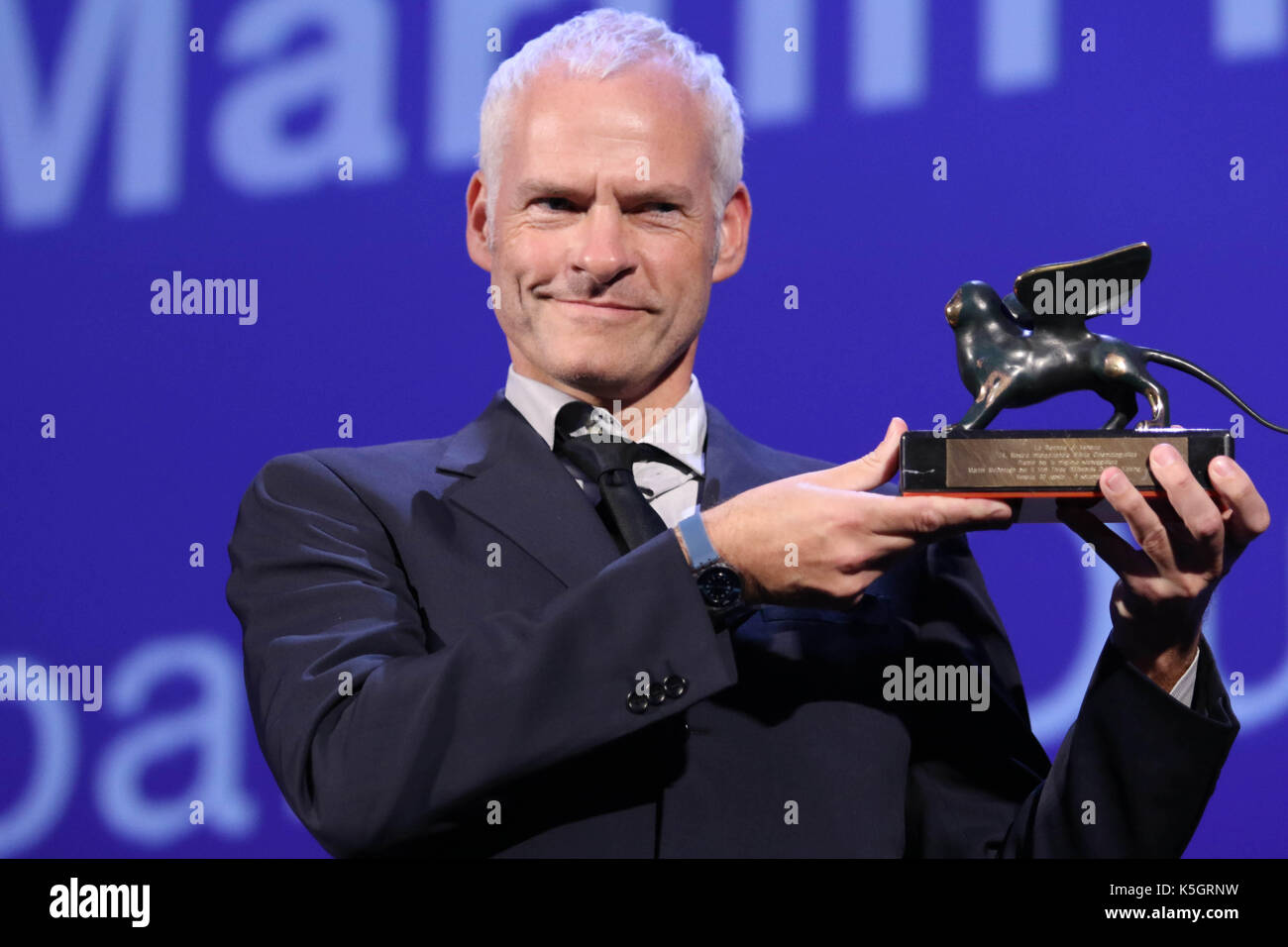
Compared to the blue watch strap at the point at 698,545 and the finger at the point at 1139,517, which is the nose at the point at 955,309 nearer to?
the finger at the point at 1139,517

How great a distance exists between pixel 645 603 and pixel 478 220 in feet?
2.68

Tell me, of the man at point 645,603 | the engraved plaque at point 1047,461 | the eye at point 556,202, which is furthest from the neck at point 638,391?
the engraved plaque at point 1047,461

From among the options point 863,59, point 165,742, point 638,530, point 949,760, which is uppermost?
point 863,59

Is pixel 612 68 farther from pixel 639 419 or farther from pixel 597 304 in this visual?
pixel 639 419

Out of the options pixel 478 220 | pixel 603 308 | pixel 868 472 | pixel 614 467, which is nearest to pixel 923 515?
pixel 868 472

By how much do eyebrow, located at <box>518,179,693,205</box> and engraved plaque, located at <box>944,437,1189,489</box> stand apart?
53 cm

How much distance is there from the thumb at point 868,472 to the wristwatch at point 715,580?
5.4 inches

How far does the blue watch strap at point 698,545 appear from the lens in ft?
4.84

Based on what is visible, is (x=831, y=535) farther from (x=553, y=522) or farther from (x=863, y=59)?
(x=863, y=59)

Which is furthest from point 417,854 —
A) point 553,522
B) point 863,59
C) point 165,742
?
point 863,59

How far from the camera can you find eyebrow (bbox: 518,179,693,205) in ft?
6.04

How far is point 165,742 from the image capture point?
2.56m

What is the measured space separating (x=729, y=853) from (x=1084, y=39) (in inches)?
68.2

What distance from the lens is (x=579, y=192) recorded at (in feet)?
6.03
